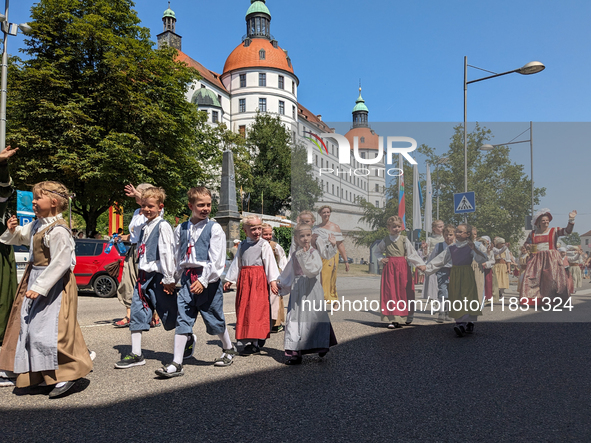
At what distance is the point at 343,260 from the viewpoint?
7066mm

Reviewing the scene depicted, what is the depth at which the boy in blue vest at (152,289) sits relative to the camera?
5.03m

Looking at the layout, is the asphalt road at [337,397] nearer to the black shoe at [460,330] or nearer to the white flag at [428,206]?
the black shoe at [460,330]

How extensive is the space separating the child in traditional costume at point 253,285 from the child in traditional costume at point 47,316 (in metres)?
1.77

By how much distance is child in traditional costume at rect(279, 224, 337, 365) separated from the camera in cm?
531

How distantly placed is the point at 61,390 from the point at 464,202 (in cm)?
544

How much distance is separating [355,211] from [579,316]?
555 cm

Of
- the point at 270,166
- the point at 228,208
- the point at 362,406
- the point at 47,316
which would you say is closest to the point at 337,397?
the point at 362,406

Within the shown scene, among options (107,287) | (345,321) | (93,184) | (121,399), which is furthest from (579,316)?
(93,184)

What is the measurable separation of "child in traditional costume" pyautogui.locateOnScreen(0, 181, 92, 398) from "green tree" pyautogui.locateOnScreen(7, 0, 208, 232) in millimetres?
16903

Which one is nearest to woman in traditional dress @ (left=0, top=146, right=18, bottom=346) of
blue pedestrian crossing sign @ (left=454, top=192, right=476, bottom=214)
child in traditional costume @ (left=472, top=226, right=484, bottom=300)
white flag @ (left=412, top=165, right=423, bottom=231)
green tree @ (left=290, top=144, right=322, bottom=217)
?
green tree @ (left=290, top=144, right=322, bottom=217)

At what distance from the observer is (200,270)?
4996mm

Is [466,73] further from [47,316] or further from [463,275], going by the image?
[47,316]

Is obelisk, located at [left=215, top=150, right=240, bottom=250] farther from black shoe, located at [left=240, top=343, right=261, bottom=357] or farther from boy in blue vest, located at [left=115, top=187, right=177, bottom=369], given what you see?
boy in blue vest, located at [left=115, top=187, right=177, bottom=369]

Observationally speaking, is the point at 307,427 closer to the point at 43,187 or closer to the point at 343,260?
the point at 43,187
